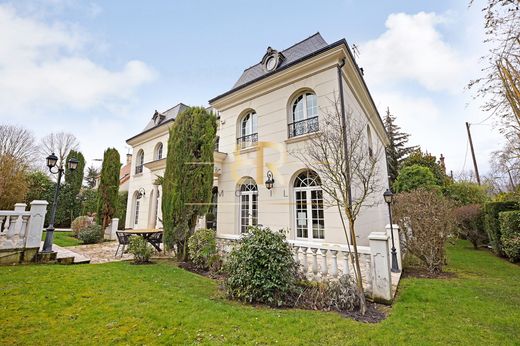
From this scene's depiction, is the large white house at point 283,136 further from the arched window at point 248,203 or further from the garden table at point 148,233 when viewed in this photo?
the garden table at point 148,233

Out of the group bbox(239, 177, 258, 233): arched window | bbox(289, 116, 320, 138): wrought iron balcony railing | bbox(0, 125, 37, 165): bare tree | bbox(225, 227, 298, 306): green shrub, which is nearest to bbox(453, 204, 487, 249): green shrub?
bbox(289, 116, 320, 138): wrought iron balcony railing

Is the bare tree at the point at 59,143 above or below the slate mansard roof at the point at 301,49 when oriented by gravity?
above

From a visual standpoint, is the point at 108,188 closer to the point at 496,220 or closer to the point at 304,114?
the point at 304,114

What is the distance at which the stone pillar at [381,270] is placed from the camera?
4047 mm

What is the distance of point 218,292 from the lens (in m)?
4.66

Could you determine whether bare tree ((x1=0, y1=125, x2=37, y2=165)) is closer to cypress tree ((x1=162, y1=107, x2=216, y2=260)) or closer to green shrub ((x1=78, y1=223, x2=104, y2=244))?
green shrub ((x1=78, y1=223, x2=104, y2=244))

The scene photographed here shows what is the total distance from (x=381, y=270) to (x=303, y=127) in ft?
18.8

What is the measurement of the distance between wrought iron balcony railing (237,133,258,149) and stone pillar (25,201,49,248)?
6.92m

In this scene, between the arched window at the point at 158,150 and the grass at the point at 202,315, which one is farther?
the arched window at the point at 158,150

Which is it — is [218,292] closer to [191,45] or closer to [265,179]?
[265,179]

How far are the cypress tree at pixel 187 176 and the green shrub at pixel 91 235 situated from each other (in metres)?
6.33

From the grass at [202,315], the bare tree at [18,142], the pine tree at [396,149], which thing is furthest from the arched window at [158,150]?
the pine tree at [396,149]

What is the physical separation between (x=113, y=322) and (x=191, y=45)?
10289mm

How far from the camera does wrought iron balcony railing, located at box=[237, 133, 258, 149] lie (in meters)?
9.84
